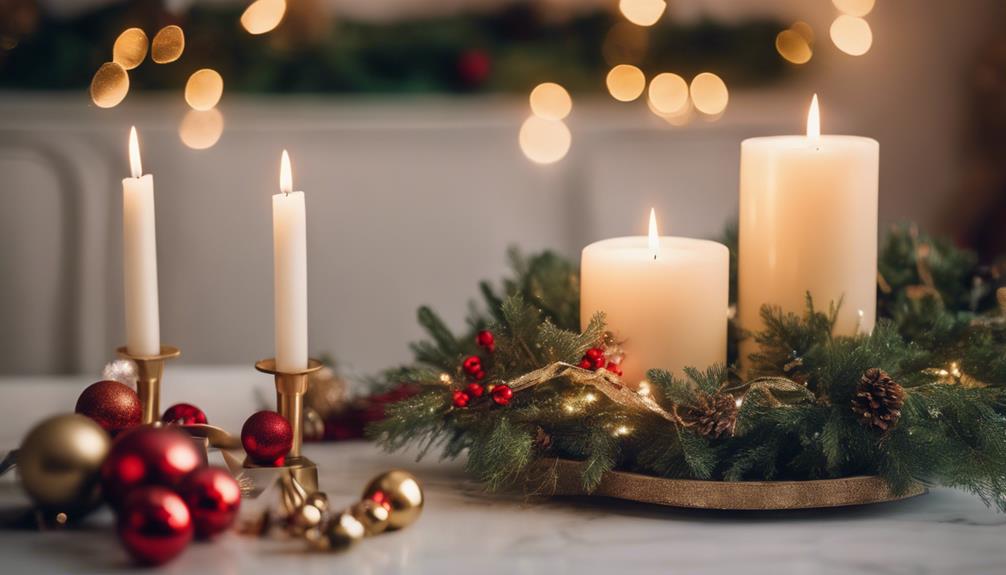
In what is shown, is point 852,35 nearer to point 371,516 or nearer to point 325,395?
point 325,395

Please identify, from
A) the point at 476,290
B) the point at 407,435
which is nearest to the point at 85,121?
the point at 476,290

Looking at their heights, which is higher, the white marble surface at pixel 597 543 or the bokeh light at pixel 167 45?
the bokeh light at pixel 167 45

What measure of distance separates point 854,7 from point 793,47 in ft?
0.81

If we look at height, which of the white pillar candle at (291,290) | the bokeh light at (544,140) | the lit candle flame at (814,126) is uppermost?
the bokeh light at (544,140)

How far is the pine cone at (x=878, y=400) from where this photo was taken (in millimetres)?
723

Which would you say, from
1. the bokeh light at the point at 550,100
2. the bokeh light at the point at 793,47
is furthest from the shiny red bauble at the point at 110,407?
the bokeh light at the point at 793,47

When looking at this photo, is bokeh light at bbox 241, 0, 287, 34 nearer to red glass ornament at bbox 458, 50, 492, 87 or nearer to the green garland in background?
the green garland in background

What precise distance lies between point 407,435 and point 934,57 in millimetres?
2152

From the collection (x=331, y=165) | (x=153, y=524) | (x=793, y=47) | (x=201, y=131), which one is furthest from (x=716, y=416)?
(x=793, y=47)

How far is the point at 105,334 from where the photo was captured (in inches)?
83.7

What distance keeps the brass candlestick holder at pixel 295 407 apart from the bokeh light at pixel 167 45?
1572 mm

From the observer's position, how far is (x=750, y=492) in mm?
720

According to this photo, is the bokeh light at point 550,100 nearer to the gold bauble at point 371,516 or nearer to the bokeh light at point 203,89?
the bokeh light at point 203,89

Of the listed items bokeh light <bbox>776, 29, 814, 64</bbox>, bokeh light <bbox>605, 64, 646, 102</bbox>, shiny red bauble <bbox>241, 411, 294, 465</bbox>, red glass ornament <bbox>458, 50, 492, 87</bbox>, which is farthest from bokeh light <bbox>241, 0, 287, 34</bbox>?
shiny red bauble <bbox>241, 411, 294, 465</bbox>
